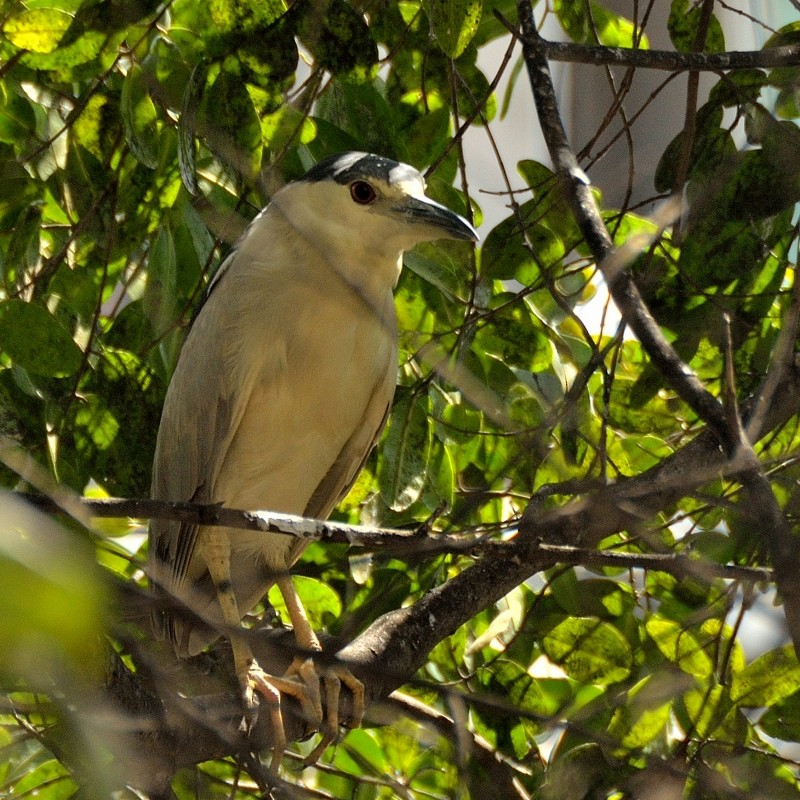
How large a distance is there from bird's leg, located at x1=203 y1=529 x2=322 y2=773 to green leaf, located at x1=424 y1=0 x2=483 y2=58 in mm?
823

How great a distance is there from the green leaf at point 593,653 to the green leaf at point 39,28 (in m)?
1.09

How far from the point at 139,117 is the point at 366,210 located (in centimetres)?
46

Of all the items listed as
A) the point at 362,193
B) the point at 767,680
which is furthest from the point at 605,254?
the point at 362,193

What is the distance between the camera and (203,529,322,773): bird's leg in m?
1.50

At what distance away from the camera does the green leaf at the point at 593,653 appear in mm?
1480

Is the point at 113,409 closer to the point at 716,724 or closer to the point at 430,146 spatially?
the point at 430,146

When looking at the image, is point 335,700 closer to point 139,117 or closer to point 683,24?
point 139,117

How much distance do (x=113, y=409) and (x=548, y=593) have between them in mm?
750

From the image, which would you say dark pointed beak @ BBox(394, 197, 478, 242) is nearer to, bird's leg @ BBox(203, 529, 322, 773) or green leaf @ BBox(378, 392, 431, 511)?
green leaf @ BBox(378, 392, 431, 511)

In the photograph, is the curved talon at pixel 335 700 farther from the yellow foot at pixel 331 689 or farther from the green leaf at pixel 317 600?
the green leaf at pixel 317 600

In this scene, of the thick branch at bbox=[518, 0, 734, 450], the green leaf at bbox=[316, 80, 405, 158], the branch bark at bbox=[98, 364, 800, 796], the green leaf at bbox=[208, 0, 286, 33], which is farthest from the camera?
the green leaf at bbox=[316, 80, 405, 158]

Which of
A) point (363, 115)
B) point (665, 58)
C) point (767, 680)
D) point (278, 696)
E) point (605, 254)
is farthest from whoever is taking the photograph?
point (278, 696)

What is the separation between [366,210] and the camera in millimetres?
1674

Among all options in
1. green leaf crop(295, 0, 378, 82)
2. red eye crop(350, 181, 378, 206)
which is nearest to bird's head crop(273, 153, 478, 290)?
red eye crop(350, 181, 378, 206)
